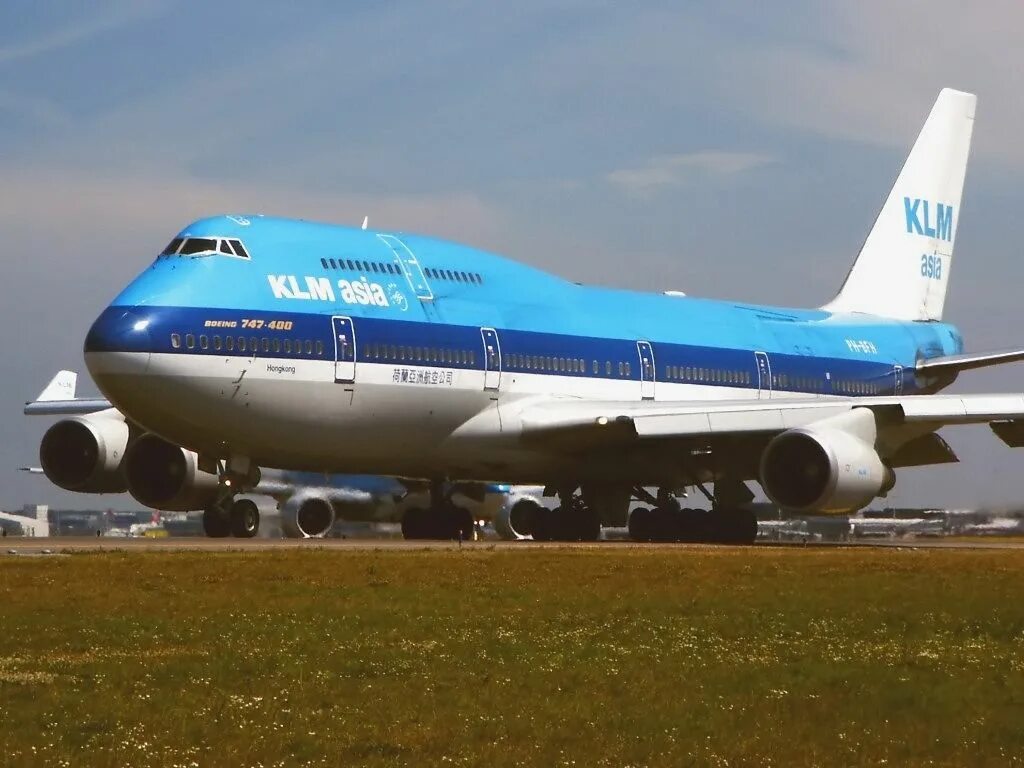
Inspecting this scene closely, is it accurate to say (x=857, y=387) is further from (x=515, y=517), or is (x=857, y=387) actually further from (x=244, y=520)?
(x=244, y=520)

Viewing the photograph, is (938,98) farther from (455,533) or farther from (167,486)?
(167,486)

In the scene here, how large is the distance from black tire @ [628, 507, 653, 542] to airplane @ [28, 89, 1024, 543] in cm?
4

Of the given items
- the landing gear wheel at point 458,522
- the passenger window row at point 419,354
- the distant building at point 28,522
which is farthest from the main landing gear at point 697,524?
the distant building at point 28,522

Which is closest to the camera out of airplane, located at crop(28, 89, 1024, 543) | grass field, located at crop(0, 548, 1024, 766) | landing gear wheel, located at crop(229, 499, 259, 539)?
grass field, located at crop(0, 548, 1024, 766)

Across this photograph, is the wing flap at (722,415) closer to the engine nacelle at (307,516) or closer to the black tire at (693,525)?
the black tire at (693,525)

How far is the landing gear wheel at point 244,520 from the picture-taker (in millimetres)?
31578

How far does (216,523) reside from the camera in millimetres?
30656

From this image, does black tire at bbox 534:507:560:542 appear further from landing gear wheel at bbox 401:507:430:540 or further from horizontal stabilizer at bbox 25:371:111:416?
horizontal stabilizer at bbox 25:371:111:416

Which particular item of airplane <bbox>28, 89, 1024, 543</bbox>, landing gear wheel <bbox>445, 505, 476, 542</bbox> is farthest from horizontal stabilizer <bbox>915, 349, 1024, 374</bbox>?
landing gear wheel <bbox>445, 505, 476, 542</bbox>

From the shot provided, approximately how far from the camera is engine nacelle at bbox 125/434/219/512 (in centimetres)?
3097

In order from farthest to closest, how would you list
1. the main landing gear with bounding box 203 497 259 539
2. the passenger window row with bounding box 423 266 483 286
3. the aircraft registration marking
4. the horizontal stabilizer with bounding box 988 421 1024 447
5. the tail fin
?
the tail fin
the horizontal stabilizer with bounding box 988 421 1024 447
the main landing gear with bounding box 203 497 259 539
the passenger window row with bounding box 423 266 483 286
the aircraft registration marking

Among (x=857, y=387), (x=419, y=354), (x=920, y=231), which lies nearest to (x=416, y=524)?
(x=419, y=354)

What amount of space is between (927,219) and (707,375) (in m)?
12.8

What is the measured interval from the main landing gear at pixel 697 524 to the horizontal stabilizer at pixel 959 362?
814 centimetres
